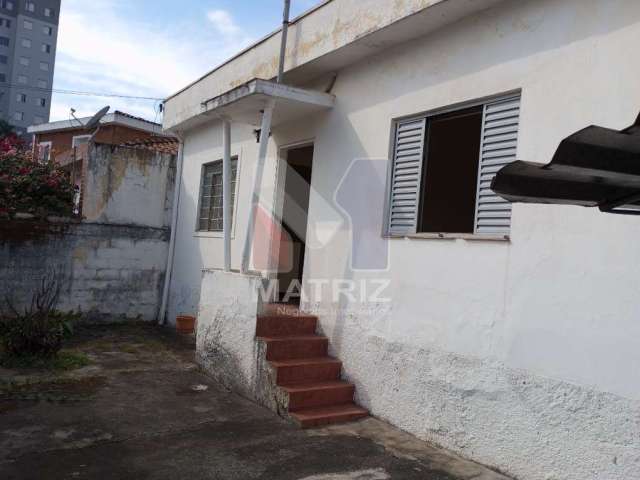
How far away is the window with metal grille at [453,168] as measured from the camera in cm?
464

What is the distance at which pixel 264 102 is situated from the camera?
6367 millimetres

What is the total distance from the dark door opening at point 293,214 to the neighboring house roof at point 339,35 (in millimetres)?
1250

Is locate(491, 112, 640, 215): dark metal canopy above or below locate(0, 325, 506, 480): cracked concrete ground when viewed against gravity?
above

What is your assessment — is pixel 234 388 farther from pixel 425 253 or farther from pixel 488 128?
pixel 488 128

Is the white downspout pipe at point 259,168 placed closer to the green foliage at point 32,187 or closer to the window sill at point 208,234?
the window sill at point 208,234

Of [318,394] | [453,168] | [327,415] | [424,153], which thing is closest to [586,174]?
[424,153]

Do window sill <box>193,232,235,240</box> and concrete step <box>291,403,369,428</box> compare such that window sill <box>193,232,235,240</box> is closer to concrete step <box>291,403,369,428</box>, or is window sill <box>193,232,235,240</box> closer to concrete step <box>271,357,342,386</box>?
concrete step <box>271,357,342,386</box>

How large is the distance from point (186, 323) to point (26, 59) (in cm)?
7471

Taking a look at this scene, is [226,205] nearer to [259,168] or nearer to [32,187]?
[259,168]

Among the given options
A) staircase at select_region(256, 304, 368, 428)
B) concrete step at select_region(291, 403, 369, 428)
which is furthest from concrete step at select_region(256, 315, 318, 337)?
concrete step at select_region(291, 403, 369, 428)

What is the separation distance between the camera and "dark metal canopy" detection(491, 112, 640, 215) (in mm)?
2064

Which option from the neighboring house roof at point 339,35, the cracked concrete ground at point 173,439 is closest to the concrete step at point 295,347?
the cracked concrete ground at point 173,439

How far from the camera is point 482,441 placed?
14.5 ft

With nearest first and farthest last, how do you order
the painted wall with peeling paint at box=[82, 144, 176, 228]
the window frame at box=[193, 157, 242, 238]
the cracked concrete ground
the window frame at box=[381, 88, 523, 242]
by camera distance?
the cracked concrete ground
the window frame at box=[381, 88, 523, 242]
the window frame at box=[193, 157, 242, 238]
the painted wall with peeling paint at box=[82, 144, 176, 228]
